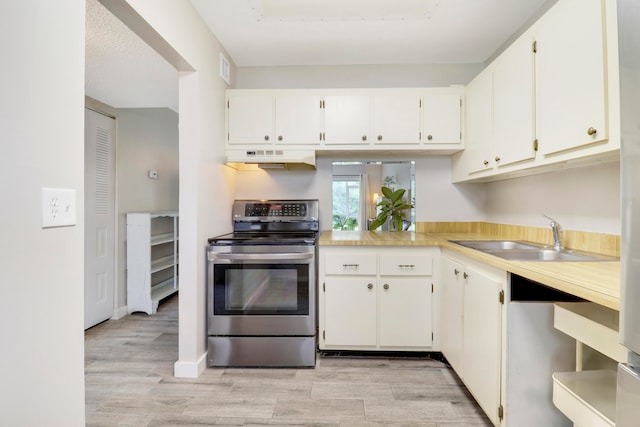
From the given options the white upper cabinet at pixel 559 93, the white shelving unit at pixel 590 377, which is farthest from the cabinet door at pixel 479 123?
the white shelving unit at pixel 590 377

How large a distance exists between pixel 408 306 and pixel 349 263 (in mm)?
525

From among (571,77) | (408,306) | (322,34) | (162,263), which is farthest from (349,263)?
(162,263)

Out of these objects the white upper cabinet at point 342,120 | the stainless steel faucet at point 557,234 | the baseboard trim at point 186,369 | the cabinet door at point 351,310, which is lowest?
the baseboard trim at point 186,369

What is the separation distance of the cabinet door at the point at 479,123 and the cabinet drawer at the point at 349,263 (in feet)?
3.43

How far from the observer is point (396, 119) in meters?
2.64

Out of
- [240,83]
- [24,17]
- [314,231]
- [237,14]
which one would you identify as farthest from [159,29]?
[314,231]

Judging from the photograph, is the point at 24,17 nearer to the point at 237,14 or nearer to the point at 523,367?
the point at 237,14

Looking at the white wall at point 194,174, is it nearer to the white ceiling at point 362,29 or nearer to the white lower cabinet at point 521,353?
the white ceiling at point 362,29

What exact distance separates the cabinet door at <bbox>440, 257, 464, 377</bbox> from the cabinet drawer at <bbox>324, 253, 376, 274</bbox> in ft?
1.63

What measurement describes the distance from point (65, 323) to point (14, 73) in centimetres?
74

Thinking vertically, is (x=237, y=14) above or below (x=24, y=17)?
above

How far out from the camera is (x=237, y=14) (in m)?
2.17

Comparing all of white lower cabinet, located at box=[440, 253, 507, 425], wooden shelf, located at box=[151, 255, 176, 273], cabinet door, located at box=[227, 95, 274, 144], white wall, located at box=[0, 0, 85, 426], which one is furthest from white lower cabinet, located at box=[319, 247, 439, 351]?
wooden shelf, located at box=[151, 255, 176, 273]

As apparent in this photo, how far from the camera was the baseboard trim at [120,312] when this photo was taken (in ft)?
11.0
